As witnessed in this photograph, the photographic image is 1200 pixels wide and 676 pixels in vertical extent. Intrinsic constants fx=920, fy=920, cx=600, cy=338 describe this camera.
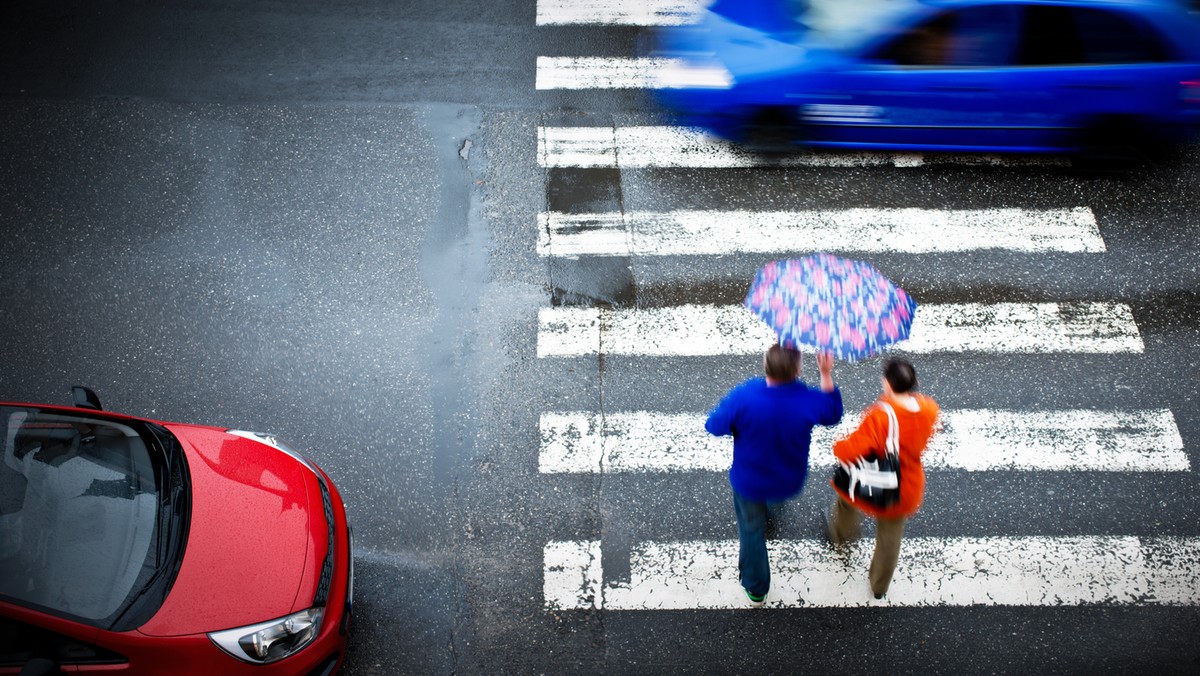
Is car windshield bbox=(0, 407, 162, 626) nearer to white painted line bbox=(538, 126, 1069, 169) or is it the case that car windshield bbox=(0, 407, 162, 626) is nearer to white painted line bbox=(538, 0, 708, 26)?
white painted line bbox=(538, 126, 1069, 169)

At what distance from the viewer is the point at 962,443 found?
6266 mm

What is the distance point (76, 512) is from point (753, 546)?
3636mm

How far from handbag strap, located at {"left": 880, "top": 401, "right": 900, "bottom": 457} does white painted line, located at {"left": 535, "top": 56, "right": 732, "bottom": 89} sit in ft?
16.7

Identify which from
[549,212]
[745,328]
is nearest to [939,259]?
[745,328]

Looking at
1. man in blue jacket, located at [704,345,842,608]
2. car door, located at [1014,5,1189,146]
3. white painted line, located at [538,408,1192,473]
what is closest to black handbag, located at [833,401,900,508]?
man in blue jacket, located at [704,345,842,608]

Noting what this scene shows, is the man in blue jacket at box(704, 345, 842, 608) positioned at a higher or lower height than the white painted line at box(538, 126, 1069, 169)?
lower

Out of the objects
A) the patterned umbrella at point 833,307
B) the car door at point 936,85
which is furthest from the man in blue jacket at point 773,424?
the car door at point 936,85

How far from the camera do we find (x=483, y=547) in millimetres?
5824

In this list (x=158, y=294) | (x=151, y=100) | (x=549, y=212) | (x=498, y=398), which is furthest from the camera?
(x=151, y=100)

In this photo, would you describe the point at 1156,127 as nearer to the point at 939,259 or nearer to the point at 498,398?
the point at 939,259

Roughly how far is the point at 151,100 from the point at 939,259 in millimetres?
7239

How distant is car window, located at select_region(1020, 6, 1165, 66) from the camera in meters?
7.33

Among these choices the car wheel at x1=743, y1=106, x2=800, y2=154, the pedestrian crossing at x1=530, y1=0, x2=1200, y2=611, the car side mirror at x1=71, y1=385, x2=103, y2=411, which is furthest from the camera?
the car wheel at x1=743, y1=106, x2=800, y2=154

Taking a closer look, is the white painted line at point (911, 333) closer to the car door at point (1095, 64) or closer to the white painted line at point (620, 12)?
the car door at point (1095, 64)
